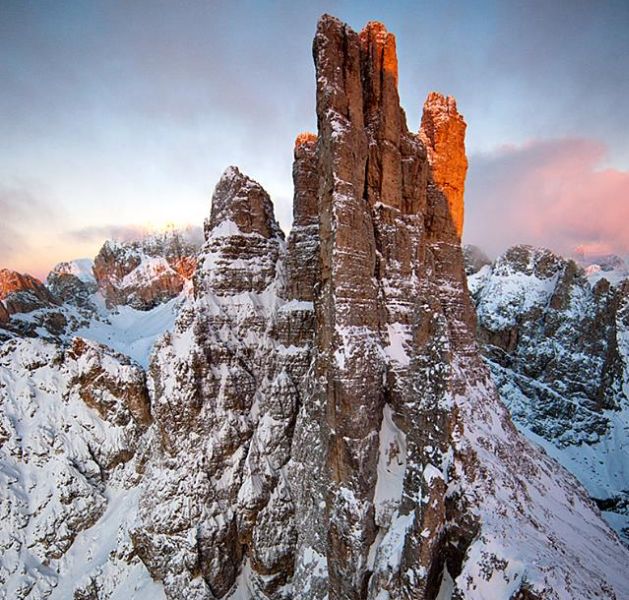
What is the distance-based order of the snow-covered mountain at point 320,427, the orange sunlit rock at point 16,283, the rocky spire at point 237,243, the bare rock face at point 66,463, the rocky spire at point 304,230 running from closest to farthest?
the snow-covered mountain at point 320,427
the bare rock face at point 66,463
the rocky spire at point 304,230
the rocky spire at point 237,243
the orange sunlit rock at point 16,283

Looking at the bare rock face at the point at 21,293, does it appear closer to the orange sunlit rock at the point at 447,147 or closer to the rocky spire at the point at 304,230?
the rocky spire at the point at 304,230

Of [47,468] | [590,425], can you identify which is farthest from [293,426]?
[590,425]

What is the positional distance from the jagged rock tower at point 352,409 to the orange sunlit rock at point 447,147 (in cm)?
17

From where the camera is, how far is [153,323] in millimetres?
73188

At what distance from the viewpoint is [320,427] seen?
71.7 feet

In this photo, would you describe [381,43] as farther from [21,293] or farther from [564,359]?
[564,359]

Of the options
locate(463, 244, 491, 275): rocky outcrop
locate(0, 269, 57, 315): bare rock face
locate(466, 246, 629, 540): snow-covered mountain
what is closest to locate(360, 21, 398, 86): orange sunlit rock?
locate(0, 269, 57, 315): bare rock face

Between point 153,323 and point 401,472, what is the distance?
6692 cm

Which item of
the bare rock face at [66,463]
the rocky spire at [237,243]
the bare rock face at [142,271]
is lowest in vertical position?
the bare rock face at [66,463]

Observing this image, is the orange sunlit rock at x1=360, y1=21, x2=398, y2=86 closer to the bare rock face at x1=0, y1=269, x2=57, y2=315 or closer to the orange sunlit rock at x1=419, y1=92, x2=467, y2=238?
the orange sunlit rock at x1=419, y1=92, x2=467, y2=238

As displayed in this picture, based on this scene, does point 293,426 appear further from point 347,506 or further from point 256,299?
point 256,299

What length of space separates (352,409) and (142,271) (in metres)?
90.0

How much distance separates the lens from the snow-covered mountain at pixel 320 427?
17.0 metres

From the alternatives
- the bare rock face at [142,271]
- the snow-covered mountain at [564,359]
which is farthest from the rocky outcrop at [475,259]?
the bare rock face at [142,271]
